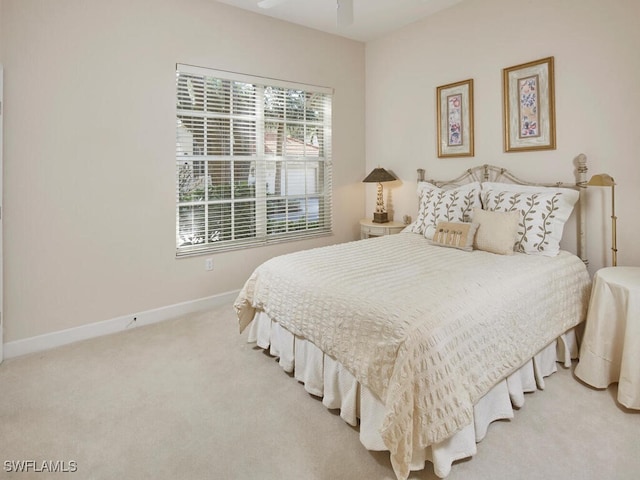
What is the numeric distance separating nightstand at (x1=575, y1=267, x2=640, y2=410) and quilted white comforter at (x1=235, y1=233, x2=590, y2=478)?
185 millimetres

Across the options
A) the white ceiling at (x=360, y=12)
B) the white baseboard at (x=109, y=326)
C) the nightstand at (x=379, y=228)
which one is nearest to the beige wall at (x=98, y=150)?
the white baseboard at (x=109, y=326)

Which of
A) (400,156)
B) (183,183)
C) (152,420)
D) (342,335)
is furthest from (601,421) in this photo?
(183,183)

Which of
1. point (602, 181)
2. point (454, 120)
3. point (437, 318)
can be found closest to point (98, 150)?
point (437, 318)

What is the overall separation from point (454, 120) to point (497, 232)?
1.51 metres

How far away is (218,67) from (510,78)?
8.56ft

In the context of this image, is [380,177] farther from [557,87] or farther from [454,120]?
[557,87]

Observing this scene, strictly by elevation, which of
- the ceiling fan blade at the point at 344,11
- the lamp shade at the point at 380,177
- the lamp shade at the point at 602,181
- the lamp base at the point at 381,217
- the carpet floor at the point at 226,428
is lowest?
the carpet floor at the point at 226,428

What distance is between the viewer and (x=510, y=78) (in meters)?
3.29

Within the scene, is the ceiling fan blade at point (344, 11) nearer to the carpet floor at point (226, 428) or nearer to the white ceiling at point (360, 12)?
the white ceiling at point (360, 12)

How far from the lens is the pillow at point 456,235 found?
9.48 ft

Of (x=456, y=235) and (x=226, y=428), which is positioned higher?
(x=456, y=235)

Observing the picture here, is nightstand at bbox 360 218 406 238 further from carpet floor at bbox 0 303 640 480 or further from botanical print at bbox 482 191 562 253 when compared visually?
carpet floor at bbox 0 303 640 480

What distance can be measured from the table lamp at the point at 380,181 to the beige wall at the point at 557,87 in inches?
7.2

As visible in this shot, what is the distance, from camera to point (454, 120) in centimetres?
376
